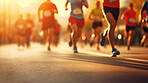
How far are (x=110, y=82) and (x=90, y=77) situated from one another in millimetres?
420

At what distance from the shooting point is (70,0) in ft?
27.4

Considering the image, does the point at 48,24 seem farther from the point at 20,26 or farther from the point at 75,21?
the point at 20,26

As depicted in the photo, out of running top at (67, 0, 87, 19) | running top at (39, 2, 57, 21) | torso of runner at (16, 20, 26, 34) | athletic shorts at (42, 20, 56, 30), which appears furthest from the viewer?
torso of runner at (16, 20, 26, 34)

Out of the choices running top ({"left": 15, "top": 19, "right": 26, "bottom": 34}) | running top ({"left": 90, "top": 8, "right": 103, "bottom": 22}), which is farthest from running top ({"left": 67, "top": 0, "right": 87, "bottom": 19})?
running top ({"left": 15, "top": 19, "right": 26, "bottom": 34})

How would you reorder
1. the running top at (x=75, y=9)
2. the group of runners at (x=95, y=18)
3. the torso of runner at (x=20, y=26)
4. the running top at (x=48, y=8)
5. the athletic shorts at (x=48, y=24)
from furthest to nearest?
the torso of runner at (x=20, y=26) → the athletic shorts at (x=48, y=24) → the running top at (x=48, y=8) → the running top at (x=75, y=9) → the group of runners at (x=95, y=18)

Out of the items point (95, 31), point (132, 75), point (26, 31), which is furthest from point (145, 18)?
point (26, 31)

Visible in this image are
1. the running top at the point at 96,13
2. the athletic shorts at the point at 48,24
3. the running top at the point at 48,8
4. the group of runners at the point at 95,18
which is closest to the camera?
the group of runners at the point at 95,18

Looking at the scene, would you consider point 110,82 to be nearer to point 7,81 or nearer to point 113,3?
point 7,81

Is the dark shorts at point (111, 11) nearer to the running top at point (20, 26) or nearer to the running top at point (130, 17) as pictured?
the running top at point (130, 17)

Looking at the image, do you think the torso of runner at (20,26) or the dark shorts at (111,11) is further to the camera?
the torso of runner at (20,26)

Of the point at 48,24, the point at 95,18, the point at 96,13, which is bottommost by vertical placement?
the point at 48,24

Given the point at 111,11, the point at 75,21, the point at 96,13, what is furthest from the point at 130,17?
the point at 111,11

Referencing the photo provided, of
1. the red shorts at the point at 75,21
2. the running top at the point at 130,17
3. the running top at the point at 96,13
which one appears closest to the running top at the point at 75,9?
the red shorts at the point at 75,21

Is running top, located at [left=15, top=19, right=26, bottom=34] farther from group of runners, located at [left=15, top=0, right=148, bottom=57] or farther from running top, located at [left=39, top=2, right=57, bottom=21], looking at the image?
running top, located at [left=39, top=2, right=57, bottom=21]
